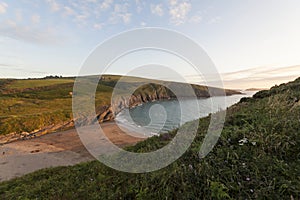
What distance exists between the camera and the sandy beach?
19.7 metres

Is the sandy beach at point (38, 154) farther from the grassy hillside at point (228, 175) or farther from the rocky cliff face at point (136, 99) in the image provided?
the rocky cliff face at point (136, 99)

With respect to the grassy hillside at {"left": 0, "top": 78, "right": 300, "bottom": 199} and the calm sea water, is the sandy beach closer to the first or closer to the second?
the calm sea water

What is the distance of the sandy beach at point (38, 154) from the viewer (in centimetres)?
1967

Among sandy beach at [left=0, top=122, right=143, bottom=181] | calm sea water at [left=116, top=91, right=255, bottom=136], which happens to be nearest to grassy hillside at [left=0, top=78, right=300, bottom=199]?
calm sea water at [left=116, top=91, right=255, bottom=136]

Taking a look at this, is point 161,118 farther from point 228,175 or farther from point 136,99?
point 136,99

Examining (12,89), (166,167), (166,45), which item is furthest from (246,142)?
(12,89)

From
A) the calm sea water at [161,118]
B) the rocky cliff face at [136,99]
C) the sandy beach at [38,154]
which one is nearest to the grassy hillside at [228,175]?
the calm sea water at [161,118]

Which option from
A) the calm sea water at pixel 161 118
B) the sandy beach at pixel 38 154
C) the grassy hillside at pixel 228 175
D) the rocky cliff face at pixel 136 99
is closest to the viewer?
the grassy hillside at pixel 228 175

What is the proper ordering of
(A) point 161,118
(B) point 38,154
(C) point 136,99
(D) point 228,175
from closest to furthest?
1. (D) point 228,175
2. (B) point 38,154
3. (A) point 161,118
4. (C) point 136,99

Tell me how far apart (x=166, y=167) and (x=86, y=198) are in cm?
243

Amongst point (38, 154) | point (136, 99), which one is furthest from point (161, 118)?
point (136, 99)

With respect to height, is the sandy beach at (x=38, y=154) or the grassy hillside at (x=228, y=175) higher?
the grassy hillside at (x=228, y=175)

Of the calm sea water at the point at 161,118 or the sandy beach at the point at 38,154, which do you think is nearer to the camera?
the sandy beach at the point at 38,154

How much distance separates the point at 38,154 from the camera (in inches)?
970
